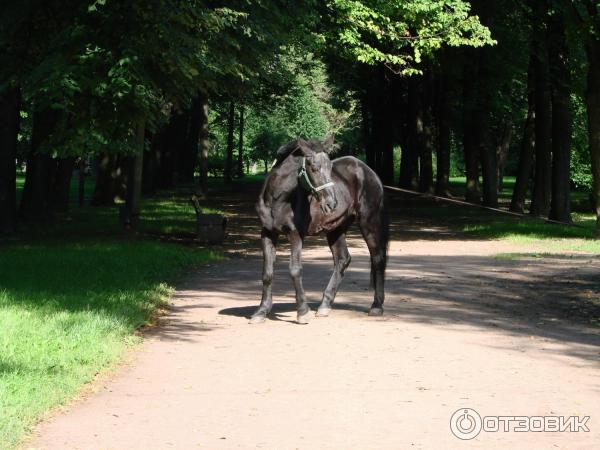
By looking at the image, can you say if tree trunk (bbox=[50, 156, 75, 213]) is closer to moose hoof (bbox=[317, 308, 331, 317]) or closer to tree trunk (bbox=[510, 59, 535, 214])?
tree trunk (bbox=[510, 59, 535, 214])

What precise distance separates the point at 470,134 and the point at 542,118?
9416mm

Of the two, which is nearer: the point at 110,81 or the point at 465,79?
the point at 110,81

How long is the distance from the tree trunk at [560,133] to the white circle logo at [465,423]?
84.7ft

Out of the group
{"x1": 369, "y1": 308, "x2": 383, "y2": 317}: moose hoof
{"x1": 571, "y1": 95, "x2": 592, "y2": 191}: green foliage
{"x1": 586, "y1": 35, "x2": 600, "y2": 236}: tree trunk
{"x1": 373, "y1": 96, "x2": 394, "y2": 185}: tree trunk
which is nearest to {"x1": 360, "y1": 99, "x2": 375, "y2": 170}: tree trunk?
{"x1": 373, "y1": 96, "x2": 394, "y2": 185}: tree trunk

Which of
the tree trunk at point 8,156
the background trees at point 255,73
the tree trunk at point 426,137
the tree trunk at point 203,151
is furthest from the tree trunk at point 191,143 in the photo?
the tree trunk at point 8,156

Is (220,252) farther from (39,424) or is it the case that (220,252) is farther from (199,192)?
(199,192)

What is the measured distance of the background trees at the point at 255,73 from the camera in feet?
59.5

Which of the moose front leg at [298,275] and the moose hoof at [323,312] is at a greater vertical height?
the moose front leg at [298,275]

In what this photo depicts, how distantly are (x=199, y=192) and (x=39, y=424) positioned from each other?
4185cm

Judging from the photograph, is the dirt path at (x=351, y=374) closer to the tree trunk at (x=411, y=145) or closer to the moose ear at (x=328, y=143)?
the moose ear at (x=328, y=143)

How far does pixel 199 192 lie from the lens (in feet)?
163

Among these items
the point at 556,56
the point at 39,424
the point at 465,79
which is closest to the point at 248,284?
the point at 39,424

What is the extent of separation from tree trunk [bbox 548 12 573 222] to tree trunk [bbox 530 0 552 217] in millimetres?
336

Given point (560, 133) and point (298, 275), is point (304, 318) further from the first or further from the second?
point (560, 133)
